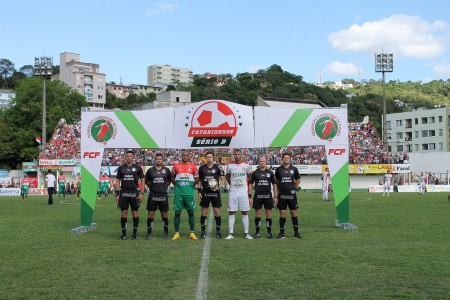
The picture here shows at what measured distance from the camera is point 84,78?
130 metres

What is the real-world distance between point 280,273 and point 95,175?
8.75m

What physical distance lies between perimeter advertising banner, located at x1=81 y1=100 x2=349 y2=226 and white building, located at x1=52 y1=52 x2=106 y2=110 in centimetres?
11560

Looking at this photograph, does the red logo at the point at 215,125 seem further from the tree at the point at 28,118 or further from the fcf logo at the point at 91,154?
the tree at the point at 28,118

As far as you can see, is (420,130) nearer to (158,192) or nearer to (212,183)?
(212,183)

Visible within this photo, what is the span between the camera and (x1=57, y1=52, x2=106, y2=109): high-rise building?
12925cm

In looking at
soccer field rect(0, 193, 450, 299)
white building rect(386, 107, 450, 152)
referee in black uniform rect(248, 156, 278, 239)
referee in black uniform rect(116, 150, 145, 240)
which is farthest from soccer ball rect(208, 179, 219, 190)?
white building rect(386, 107, 450, 152)

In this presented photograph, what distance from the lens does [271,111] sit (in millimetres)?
15227

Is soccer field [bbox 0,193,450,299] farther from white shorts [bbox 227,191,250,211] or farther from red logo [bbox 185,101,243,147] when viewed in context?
red logo [bbox 185,101,243,147]

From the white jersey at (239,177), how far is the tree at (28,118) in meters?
65.0

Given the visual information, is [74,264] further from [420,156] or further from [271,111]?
[420,156]

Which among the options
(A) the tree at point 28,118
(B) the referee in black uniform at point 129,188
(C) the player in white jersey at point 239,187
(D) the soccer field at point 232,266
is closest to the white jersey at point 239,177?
(C) the player in white jersey at point 239,187

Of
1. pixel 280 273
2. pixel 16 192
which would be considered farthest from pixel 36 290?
pixel 16 192

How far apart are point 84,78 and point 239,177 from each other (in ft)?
405

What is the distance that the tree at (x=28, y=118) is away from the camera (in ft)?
244
